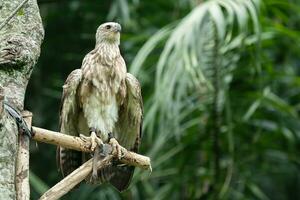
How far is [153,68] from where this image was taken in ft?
20.6

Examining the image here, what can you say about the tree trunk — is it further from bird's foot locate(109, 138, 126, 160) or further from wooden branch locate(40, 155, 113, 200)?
bird's foot locate(109, 138, 126, 160)

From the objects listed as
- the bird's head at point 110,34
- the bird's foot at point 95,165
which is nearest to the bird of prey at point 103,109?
the bird's head at point 110,34

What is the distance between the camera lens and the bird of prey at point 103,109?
4176 millimetres

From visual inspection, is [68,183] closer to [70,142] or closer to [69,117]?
[70,142]

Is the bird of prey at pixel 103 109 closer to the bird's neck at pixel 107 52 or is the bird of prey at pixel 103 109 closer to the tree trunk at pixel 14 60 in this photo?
the bird's neck at pixel 107 52

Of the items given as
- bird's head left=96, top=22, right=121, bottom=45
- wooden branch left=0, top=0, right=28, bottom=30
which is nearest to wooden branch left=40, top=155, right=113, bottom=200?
wooden branch left=0, top=0, right=28, bottom=30

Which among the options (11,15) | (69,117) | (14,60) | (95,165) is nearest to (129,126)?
(69,117)

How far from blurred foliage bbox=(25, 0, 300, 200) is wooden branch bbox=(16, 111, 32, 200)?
2.38m

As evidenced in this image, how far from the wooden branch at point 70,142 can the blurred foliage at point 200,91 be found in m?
1.76

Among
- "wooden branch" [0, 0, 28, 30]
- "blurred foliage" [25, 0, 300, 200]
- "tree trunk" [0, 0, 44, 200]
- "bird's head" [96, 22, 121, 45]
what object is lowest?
"blurred foliage" [25, 0, 300, 200]

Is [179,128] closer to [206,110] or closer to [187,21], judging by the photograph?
[206,110]

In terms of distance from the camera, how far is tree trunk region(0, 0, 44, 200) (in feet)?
9.26

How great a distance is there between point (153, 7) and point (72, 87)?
3.09 meters

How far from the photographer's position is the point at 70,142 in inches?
130
